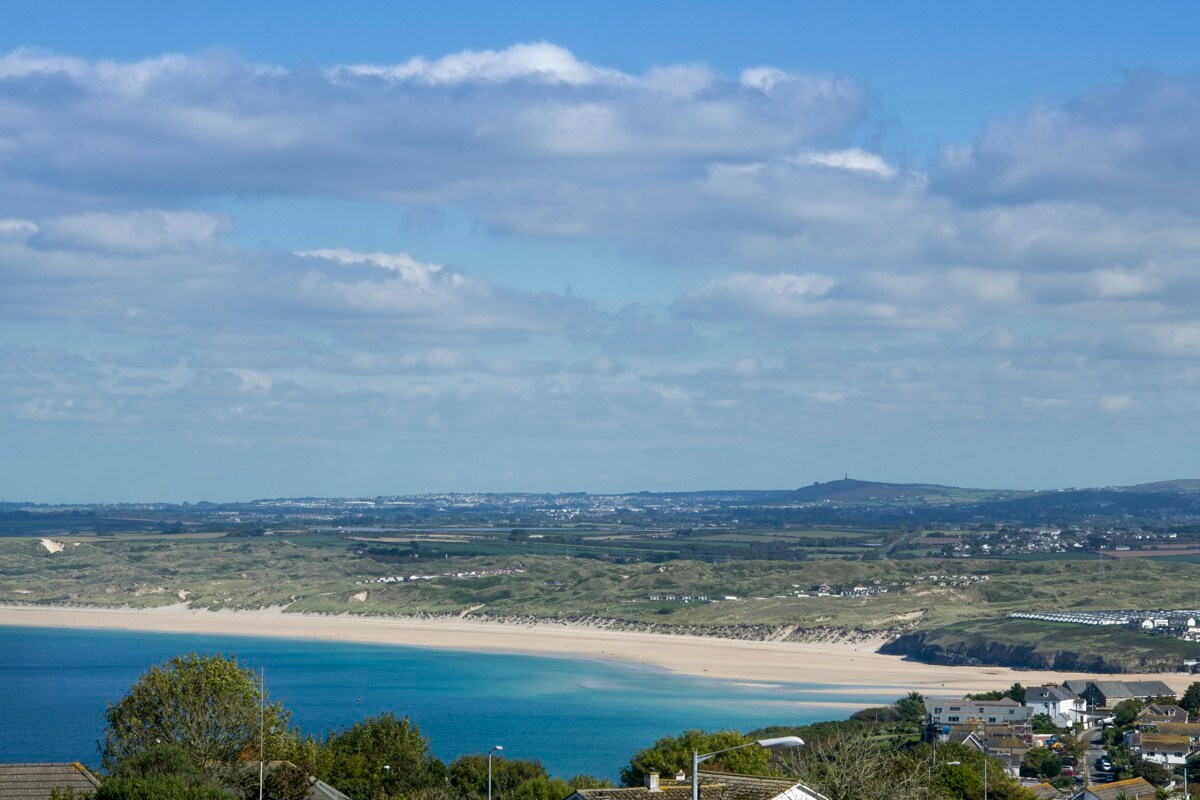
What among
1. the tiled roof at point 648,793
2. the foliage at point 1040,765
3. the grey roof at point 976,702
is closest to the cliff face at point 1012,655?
the grey roof at point 976,702

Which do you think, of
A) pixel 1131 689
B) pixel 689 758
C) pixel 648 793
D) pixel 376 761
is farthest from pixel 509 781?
pixel 1131 689

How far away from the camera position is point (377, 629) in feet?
543

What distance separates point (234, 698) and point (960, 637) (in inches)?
4088

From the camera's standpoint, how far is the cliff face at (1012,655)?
396ft

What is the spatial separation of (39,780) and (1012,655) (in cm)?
10696

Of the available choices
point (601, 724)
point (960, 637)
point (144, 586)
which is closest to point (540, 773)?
point (601, 724)

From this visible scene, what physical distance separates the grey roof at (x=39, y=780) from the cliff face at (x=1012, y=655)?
99.6 m

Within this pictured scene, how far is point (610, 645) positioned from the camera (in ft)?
482

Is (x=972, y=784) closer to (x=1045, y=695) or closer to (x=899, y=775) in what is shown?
(x=899, y=775)

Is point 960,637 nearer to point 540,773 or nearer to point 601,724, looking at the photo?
point 601,724

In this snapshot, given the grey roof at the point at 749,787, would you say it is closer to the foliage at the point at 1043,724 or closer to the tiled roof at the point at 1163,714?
the foliage at the point at 1043,724

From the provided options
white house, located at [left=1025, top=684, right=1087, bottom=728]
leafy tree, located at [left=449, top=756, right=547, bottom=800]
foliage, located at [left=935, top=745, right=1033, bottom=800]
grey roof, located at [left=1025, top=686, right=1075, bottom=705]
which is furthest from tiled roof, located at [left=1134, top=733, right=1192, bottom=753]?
leafy tree, located at [left=449, top=756, right=547, bottom=800]

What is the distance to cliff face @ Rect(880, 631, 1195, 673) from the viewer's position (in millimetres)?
120625

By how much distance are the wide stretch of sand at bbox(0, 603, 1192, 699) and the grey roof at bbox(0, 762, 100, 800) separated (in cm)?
7933
